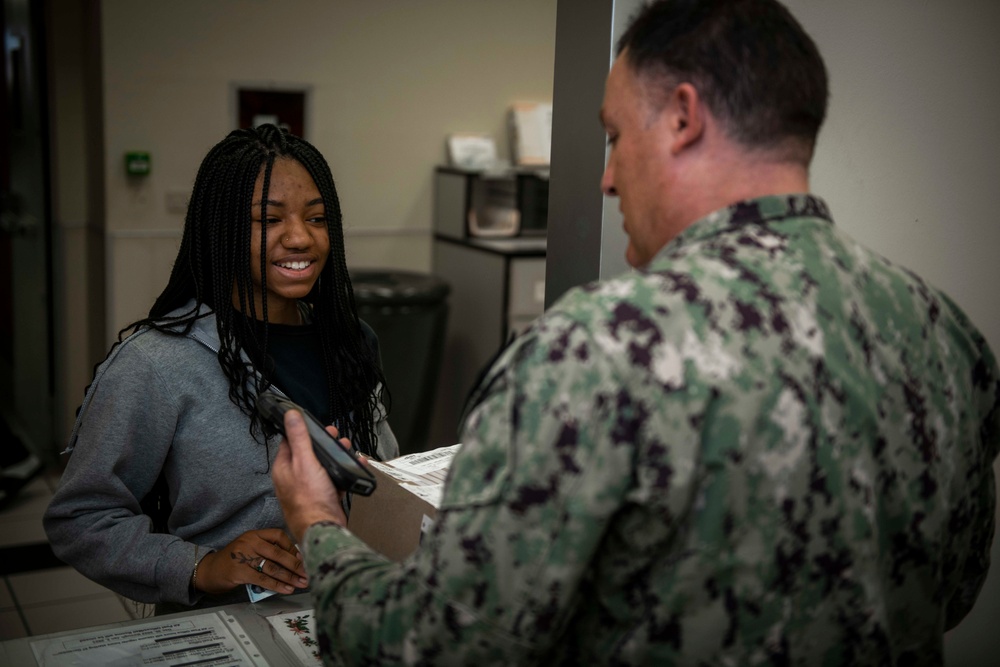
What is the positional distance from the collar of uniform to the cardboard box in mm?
429

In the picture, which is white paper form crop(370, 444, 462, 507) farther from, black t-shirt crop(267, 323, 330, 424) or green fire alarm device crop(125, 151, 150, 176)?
green fire alarm device crop(125, 151, 150, 176)

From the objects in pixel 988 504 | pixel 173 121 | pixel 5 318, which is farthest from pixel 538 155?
pixel 988 504

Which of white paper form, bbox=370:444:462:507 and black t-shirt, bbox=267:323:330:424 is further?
black t-shirt, bbox=267:323:330:424

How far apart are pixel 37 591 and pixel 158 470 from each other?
2.18 metres

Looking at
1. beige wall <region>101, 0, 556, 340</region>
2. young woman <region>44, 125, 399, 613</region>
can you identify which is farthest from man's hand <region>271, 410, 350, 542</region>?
beige wall <region>101, 0, 556, 340</region>

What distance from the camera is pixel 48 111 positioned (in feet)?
13.8

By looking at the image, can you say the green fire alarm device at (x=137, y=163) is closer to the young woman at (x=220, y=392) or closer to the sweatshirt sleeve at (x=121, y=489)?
the young woman at (x=220, y=392)

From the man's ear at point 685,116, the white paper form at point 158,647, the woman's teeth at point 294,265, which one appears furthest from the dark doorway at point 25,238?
the man's ear at point 685,116

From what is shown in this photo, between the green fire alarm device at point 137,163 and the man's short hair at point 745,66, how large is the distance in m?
3.73

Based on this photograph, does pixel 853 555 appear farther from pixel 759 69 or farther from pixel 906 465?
pixel 759 69

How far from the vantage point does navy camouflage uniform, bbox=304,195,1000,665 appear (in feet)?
2.35

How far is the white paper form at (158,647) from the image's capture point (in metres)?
1.22

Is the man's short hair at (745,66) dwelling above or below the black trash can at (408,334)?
above

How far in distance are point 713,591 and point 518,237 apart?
409cm
